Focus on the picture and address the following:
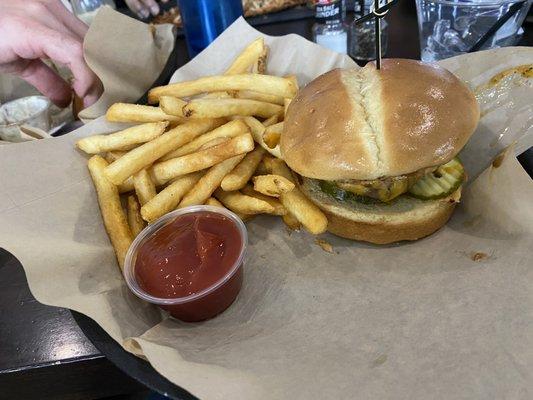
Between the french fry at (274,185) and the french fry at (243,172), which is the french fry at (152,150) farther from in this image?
the french fry at (274,185)

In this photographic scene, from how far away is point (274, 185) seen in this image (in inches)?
64.7

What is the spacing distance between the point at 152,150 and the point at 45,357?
0.84 meters

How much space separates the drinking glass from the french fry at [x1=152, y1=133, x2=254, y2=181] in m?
1.54

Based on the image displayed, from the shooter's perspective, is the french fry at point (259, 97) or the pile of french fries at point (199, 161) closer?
the pile of french fries at point (199, 161)

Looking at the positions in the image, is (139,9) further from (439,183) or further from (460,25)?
(439,183)

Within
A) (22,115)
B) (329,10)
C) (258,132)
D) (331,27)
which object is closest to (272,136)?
(258,132)

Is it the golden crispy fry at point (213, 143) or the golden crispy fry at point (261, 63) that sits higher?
the golden crispy fry at point (261, 63)

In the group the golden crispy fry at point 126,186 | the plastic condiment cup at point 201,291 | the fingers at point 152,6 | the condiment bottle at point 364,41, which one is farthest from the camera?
the fingers at point 152,6

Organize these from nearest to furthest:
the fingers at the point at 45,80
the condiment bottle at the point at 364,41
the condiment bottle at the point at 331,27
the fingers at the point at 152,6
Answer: the fingers at the point at 45,80
the condiment bottle at the point at 364,41
the condiment bottle at the point at 331,27
the fingers at the point at 152,6

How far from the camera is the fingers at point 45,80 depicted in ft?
7.91

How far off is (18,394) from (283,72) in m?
1.87

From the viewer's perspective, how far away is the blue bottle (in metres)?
2.92

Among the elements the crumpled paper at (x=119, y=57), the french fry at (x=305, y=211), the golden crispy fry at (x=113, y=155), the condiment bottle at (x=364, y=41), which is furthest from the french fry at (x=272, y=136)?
the condiment bottle at (x=364, y=41)

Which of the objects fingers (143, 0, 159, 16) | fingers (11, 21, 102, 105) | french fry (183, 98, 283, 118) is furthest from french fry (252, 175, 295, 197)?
fingers (143, 0, 159, 16)
